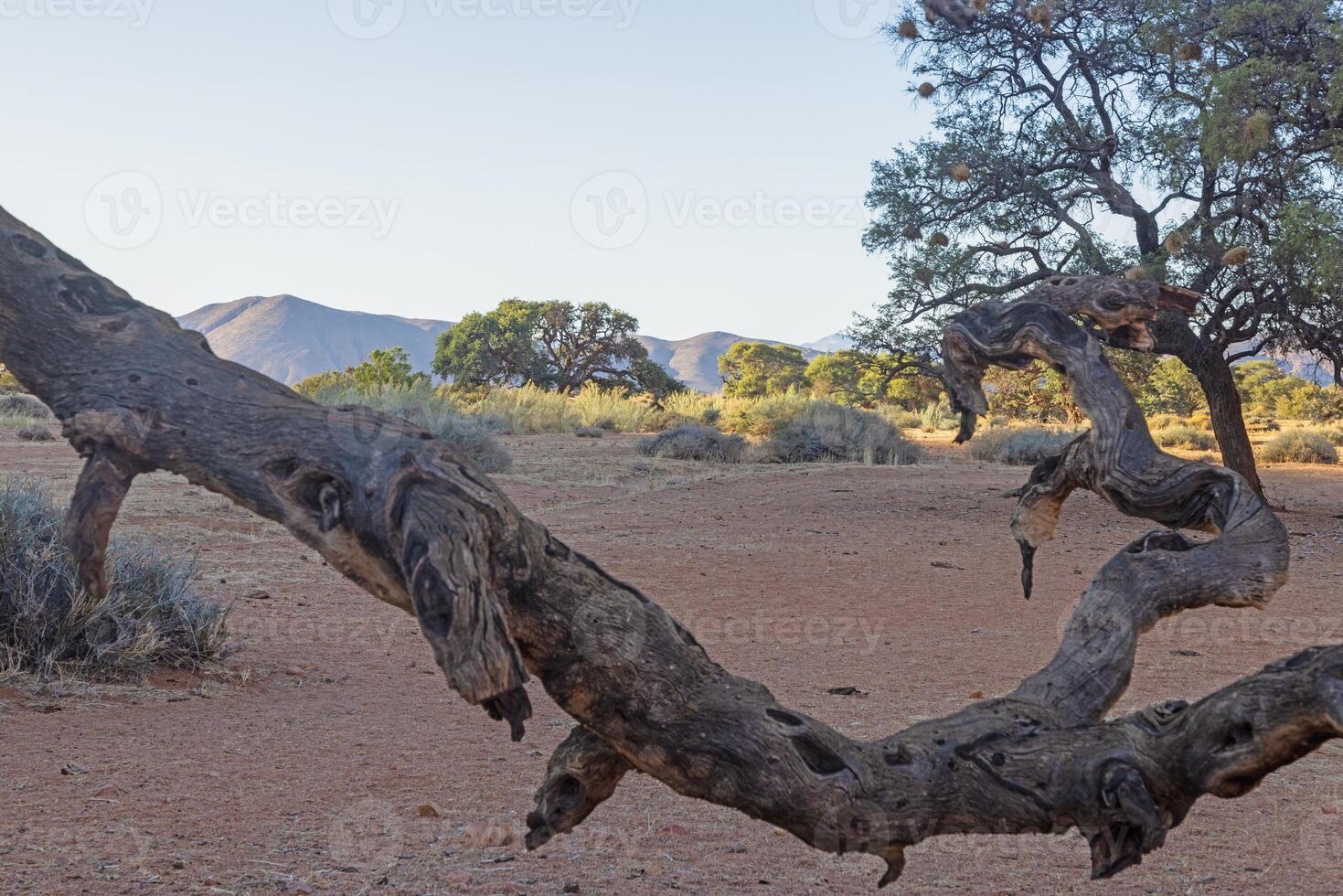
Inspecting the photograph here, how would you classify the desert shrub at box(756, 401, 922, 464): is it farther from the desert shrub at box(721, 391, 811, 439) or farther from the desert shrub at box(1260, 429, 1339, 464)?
the desert shrub at box(1260, 429, 1339, 464)

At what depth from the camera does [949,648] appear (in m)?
8.07

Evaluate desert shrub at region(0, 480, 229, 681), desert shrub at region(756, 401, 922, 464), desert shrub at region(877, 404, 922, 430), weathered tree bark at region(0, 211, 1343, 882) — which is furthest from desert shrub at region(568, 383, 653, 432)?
weathered tree bark at region(0, 211, 1343, 882)

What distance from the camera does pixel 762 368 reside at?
60.3 meters

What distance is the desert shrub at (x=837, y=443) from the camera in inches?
869

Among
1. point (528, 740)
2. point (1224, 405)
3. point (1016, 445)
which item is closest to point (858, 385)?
point (1016, 445)

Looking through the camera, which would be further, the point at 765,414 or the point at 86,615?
the point at 765,414

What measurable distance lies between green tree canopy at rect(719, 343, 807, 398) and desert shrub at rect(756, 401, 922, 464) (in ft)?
93.9

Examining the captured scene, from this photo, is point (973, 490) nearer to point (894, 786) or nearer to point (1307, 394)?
point (894, 786)

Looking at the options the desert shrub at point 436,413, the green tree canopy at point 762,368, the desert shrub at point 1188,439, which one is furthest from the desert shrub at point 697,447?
the green tree canopy at point 762,368

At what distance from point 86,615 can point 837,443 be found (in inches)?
682

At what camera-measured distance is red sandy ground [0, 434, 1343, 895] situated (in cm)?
410

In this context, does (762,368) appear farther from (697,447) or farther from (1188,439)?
(697,447)

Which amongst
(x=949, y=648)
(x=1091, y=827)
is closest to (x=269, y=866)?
(x=1091, y=827)

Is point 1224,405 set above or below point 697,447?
above
